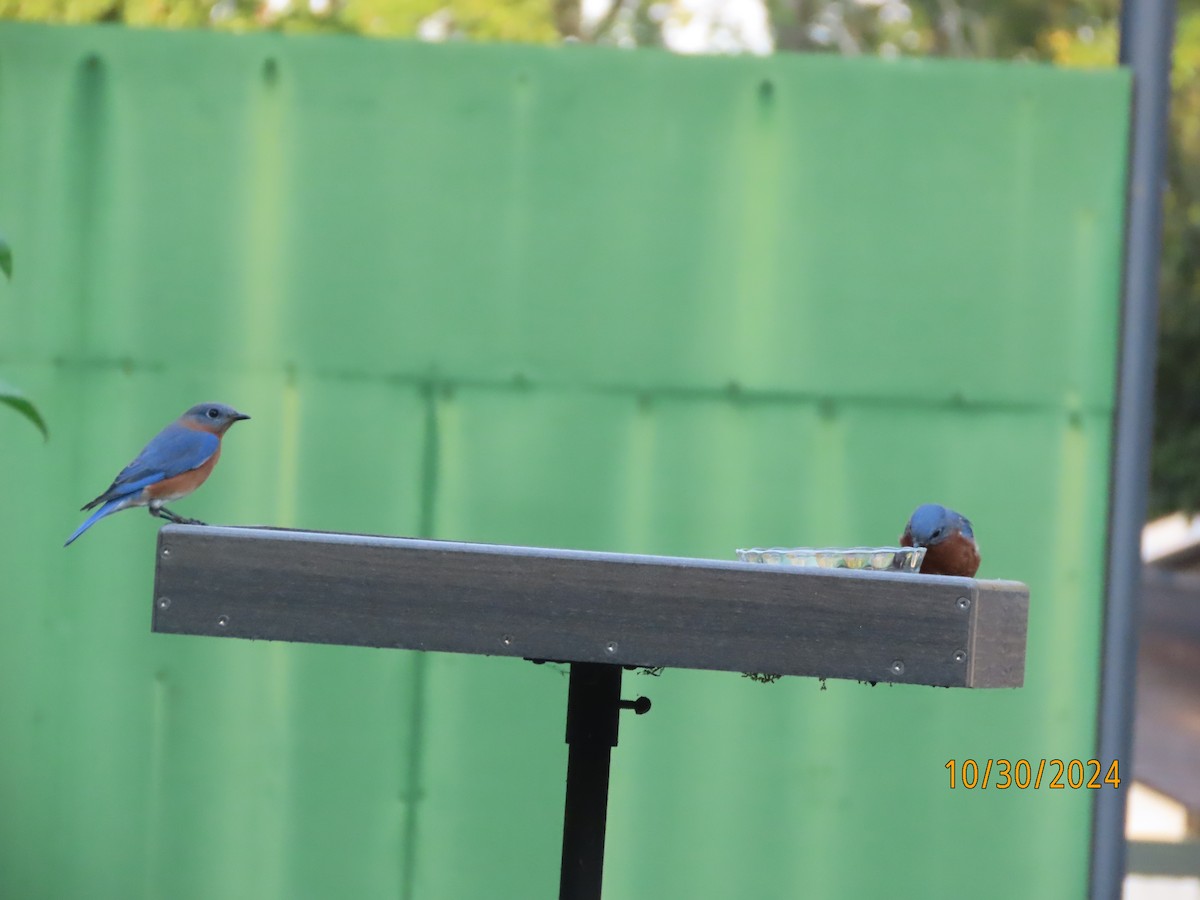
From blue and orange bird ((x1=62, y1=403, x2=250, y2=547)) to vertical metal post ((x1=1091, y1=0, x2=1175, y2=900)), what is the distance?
8.10 feet

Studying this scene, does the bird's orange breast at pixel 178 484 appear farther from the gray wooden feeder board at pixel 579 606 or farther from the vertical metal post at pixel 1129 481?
the vertical metal post at pixel 1129 481

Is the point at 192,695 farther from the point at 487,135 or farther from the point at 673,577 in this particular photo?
the point at 673,577

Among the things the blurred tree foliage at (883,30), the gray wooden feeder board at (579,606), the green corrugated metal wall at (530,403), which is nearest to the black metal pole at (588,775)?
the gray wooden feeder board at (579,606)

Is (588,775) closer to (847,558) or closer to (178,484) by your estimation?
(847,558)

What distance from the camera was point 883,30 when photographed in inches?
594

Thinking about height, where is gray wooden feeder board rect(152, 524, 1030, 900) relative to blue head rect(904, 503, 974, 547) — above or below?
below

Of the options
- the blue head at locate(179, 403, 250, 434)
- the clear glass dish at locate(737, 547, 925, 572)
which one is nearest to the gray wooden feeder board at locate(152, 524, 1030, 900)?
the clear glass dish at locate(737, 547, 925, 572)

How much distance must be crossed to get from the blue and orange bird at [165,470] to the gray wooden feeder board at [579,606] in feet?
2.80

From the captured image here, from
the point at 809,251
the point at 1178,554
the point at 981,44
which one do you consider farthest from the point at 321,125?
the point at 1178,554

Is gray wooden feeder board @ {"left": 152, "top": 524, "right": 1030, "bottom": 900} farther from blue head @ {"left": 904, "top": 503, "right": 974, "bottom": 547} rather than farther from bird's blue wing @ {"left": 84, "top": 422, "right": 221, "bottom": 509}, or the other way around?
bird's blue wing @ {"left": 84, "top": 422, "right": 221, "bottom": 509}

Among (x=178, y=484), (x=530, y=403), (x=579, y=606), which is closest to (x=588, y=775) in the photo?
(x=579, y=606)

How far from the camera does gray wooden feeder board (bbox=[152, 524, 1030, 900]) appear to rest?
2.11m

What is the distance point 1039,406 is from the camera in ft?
13.8

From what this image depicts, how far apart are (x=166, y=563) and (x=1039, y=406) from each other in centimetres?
278
